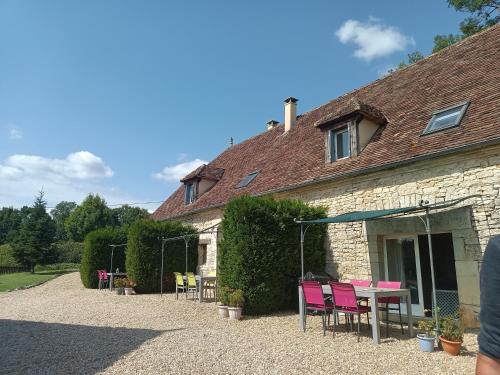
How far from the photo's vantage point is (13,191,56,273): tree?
2877cm

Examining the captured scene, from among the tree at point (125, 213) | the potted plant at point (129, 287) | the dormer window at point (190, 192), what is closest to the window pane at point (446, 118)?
the dormer window at point (190, 192)

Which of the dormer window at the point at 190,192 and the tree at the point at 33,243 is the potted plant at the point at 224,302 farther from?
the tree at the point at 33,243

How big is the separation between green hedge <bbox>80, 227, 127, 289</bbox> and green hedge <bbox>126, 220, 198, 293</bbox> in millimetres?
3235

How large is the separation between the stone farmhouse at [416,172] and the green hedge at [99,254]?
6826mm

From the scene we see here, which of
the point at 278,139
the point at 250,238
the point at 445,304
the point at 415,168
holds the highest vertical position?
the point at 278,139

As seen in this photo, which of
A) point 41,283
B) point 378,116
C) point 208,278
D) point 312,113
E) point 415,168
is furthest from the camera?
point 41,283

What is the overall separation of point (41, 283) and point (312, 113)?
49.6ft

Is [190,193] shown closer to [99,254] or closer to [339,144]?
[99,254]

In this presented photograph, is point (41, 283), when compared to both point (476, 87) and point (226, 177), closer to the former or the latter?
point (226, 177)

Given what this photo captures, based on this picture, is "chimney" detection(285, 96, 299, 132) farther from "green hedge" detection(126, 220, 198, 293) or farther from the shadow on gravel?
the shadow on gravel

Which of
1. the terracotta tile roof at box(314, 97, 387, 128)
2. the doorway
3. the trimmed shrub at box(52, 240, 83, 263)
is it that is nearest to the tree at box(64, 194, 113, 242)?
the trimmed shrub at box(52, 240, 83, 263)

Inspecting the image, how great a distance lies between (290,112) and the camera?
15703 millimetres

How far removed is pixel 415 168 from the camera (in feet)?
25.4

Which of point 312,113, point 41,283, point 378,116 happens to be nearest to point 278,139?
point 312,113
